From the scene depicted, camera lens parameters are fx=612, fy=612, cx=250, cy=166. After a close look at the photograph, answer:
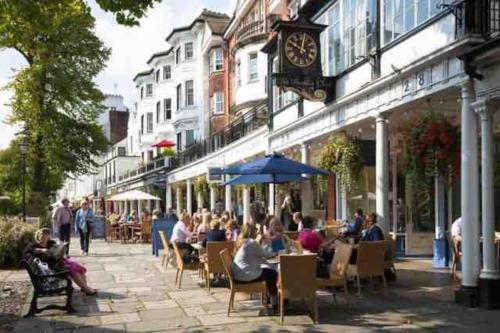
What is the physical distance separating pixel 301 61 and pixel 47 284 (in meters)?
8.45

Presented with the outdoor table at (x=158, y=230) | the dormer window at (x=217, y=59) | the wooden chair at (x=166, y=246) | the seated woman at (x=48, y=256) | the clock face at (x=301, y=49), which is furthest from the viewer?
the dormer window at (x=217, y=59)

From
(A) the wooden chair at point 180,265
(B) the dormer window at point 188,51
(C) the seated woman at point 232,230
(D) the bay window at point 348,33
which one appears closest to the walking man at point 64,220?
(C) the seated woman at point 232,230

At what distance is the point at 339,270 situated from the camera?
30.8 feet

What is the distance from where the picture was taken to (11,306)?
10273 millimetres

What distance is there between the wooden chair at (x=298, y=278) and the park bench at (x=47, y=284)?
3.46m

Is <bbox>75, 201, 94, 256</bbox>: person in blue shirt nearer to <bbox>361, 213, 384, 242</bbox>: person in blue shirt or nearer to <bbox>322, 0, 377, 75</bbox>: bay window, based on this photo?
<bbox>322, 0, 377, 75</bbox>: bay window

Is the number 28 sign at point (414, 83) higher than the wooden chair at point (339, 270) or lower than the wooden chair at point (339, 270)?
higher

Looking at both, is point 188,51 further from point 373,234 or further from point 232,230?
point 373,234

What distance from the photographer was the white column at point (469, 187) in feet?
30.6

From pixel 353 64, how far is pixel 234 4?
22663 millimetres

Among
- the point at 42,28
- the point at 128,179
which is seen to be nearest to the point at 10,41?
the point at 42,28

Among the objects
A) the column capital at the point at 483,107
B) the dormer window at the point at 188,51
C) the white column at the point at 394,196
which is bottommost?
the white column at the point at 394,196

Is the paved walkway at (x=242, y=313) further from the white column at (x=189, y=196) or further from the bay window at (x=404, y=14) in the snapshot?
the white column at (x=189, y=196)

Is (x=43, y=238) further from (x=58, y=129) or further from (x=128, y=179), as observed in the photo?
(x=128, y=179)
